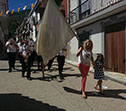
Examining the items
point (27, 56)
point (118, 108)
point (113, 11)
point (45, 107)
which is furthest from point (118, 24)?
point (45, 107)

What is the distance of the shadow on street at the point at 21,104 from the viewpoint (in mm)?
3562

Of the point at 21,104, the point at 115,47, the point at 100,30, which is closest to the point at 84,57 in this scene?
the point at 21,104

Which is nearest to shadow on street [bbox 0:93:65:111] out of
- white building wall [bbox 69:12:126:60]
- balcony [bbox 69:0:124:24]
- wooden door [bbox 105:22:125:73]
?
wooden door [bbox 105:22:125:73]

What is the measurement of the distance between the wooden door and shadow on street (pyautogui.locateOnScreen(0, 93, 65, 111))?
5.31 meters

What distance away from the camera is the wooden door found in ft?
25.4

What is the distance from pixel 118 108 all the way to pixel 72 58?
11191mm

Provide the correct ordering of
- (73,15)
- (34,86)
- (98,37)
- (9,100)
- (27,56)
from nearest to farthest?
(9,100) < (34,86) < (27,56) < (98,37) < (73,15)

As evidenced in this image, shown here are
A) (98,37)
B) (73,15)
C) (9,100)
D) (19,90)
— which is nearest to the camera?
(9,100)

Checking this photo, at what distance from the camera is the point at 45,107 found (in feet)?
12.1

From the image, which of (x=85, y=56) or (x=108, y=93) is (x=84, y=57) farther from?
(x=108, y=93)

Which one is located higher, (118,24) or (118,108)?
(118,24)

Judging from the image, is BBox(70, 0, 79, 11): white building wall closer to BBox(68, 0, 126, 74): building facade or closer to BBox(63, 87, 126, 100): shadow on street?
BBox(68, 0, 126, 74): building facade

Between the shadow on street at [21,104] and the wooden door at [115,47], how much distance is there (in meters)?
5.31

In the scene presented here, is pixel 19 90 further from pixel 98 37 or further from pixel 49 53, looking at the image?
pixel 98 37
